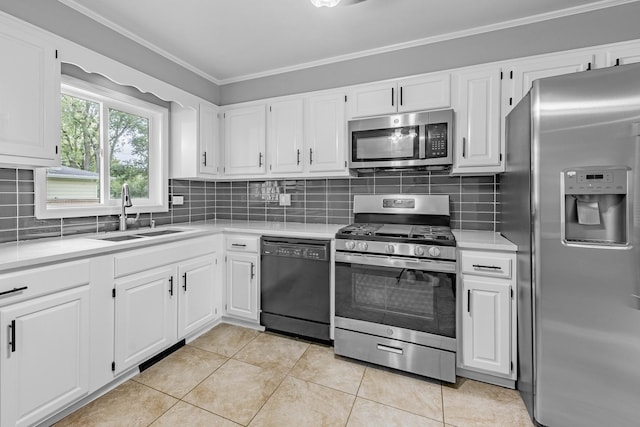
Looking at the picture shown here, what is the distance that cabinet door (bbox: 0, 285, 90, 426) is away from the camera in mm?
1335

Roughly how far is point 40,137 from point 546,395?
3.13 metres

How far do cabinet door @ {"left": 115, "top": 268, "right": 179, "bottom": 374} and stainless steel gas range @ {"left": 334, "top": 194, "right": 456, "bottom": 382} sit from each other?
1260 mm

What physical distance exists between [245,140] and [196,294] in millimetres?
1569

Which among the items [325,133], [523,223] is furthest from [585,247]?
[325,133]

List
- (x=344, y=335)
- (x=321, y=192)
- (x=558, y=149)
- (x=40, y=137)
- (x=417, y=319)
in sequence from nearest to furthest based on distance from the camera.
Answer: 1. (x=558, y=149)
2. (x=40, y=137)
3. (x=417, y=319)
4. (x=344, y=335)
5. (x=321, y=192)

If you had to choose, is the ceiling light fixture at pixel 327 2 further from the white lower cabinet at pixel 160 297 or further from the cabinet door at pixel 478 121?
the white lower cabinet at pixel 160 297

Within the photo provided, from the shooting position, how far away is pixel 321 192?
3.02 metres

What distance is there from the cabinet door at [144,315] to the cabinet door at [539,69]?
2.78 meters

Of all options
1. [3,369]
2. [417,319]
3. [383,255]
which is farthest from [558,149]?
[3,369]

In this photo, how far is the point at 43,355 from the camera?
4.77 feet

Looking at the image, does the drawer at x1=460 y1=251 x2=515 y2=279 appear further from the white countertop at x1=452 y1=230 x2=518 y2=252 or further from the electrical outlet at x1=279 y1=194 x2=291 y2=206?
the electrical outlet at x1=279 y1=194 x2=291 y2=206

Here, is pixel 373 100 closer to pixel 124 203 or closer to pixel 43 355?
pixel 124 203

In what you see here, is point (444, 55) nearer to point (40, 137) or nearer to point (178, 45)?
point (178, 45)

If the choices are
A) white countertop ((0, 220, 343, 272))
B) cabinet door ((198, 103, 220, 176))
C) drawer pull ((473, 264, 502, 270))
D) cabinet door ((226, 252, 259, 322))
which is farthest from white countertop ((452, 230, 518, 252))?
cabinet door ((198, 103, 220, 176))
